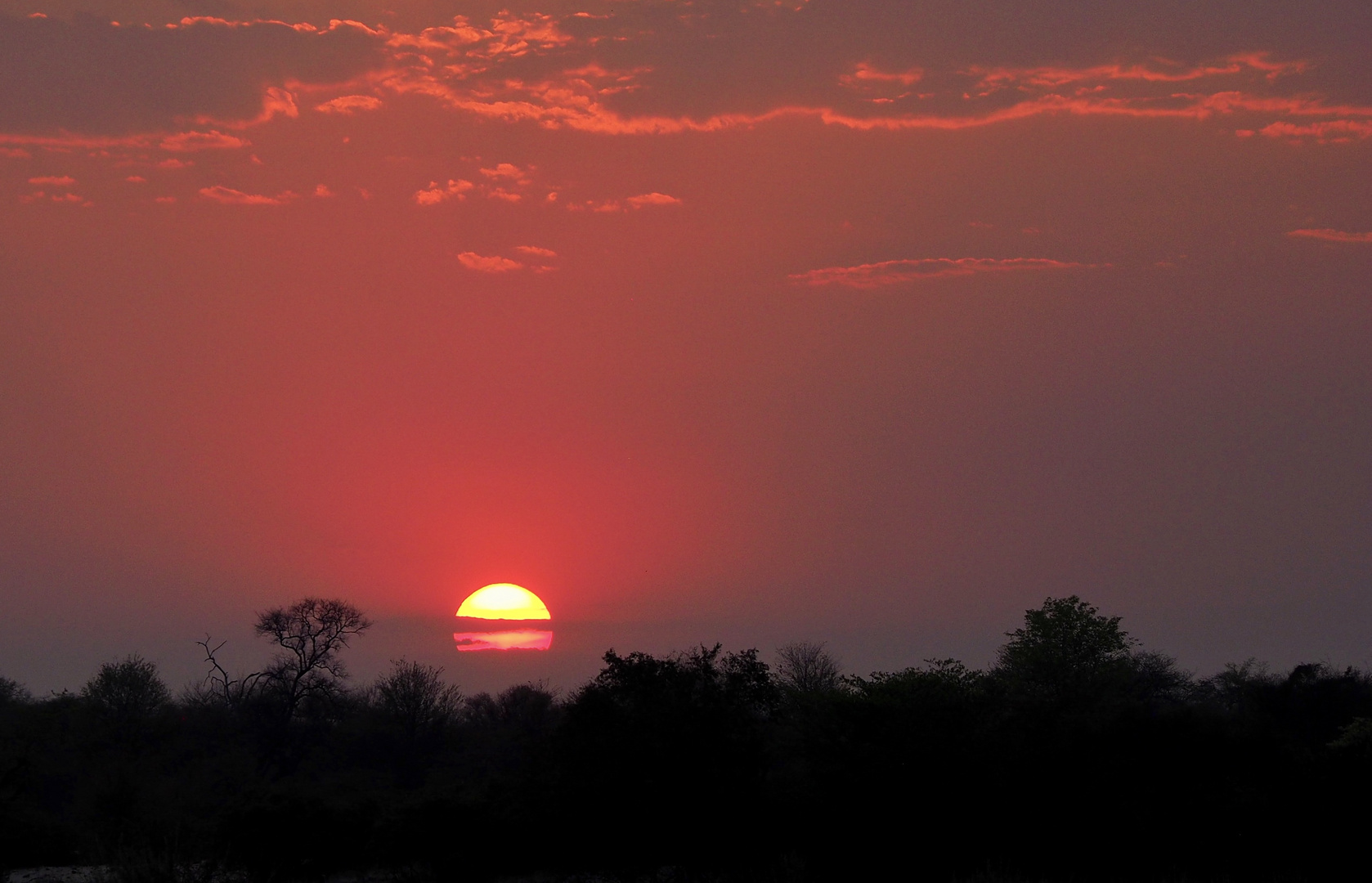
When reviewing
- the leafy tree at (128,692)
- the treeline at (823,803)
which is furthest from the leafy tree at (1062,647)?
the leafy tree at (128,692)

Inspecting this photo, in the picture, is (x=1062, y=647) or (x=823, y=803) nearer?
(x=823, y=803)

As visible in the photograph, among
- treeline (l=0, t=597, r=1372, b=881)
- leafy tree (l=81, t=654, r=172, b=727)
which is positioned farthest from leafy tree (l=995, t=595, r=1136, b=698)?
leafy tree (l=81, t=654, r=172, b=727)

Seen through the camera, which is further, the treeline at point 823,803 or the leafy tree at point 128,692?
the leafy tree at point 128,692

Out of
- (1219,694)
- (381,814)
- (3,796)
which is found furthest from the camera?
(1219,694)

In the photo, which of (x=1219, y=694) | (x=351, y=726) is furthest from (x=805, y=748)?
(x=1219, y=694)

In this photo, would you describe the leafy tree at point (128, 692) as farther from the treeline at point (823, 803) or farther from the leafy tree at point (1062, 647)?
the leafy tree at point (1062, 647)

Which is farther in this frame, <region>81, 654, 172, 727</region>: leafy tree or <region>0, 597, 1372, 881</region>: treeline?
<region>81, 654, 172, 727</region>: leafy tree

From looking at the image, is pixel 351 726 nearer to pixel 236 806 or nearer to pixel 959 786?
pixel 236 806

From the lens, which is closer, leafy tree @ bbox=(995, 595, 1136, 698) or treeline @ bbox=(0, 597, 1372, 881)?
treeline @ bbox=(0, 597, 1372, 881)

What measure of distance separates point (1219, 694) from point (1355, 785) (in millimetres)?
61895

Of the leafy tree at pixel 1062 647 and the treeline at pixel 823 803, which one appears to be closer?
the treeline at pixel 823 803

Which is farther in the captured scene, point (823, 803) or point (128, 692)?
point (128, 692)

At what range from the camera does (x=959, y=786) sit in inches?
1356

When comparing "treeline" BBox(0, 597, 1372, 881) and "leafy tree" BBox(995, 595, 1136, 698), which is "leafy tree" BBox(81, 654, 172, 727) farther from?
"leafy tree" BBox(995, 595, 1136, 698)
